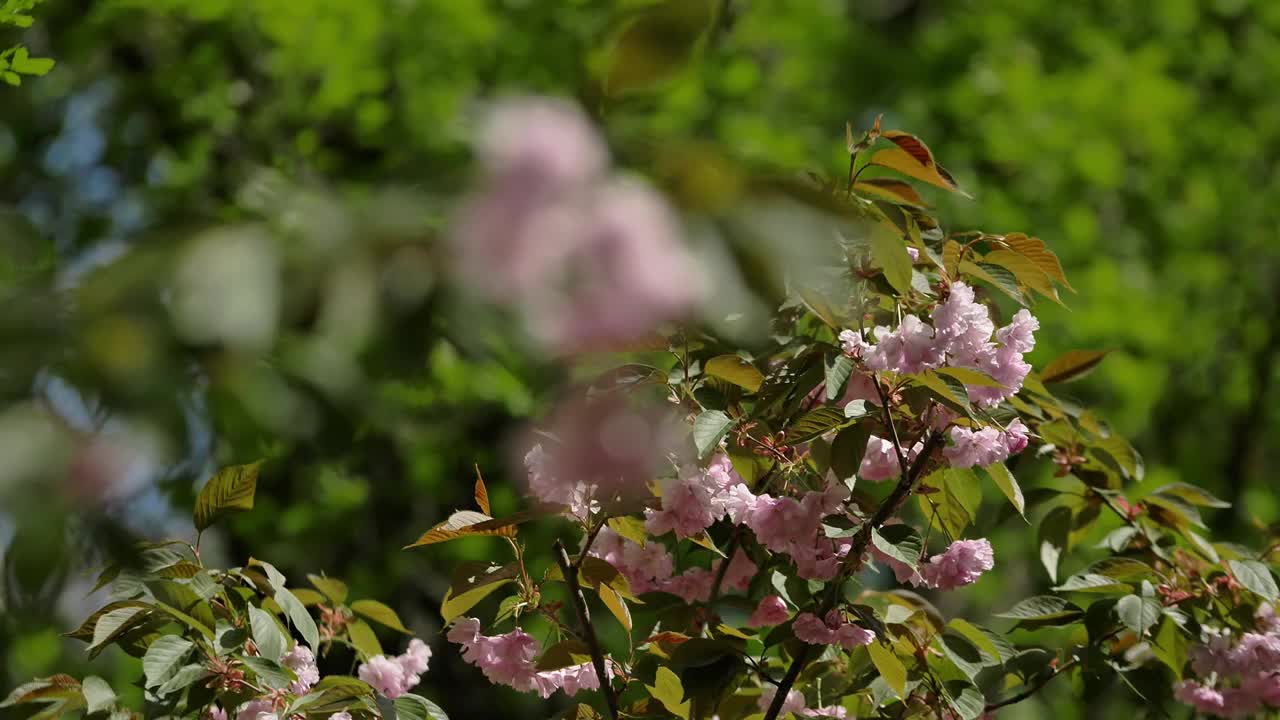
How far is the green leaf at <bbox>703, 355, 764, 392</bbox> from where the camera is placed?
1.86 meters

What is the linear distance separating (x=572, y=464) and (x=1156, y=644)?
1.83 meters

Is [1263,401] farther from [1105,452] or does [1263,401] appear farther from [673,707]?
[673,707]

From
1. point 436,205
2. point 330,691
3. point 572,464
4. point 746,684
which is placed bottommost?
point 746,684

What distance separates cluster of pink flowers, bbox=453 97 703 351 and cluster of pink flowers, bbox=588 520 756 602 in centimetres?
159

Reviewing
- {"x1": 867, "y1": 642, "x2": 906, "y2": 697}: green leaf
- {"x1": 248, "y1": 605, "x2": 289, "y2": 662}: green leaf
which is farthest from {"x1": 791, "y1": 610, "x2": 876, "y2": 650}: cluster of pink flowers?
{"x1": 248, "y1": 605, "x2": 289, "y2": 662}: green leaf

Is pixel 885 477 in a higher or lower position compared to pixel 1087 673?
higher

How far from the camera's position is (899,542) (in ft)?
6.20

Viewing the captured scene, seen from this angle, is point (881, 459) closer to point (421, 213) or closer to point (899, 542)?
point (899, 542)

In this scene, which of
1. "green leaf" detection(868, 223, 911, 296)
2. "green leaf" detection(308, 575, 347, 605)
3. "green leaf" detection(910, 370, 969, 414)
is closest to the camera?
"green leaf" detection(868, 223, 911, 296)

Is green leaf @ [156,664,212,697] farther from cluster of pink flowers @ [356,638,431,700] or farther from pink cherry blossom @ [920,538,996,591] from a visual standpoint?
pink cherry blossom @ [920,538,996,591]

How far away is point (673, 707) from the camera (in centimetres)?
189

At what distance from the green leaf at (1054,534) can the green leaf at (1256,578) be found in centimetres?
35

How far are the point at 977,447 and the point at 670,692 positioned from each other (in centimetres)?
64

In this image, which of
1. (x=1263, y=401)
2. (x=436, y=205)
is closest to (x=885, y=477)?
(x=436, y=205)
